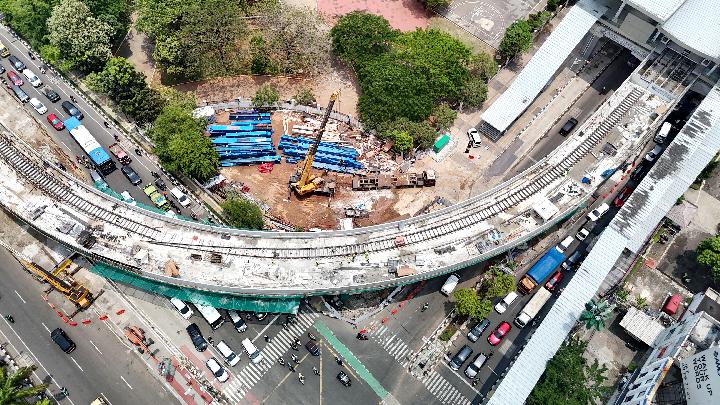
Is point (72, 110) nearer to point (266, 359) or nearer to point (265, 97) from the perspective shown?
point (265, 97)

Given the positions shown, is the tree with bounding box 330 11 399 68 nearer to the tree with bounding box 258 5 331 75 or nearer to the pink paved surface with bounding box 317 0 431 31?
the tree with bounding box 258 5 331 75

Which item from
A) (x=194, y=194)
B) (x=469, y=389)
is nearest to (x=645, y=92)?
(x=469, y=389)

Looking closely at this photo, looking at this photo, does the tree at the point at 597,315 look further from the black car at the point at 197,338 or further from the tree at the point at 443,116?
the black car at the point at 197,338

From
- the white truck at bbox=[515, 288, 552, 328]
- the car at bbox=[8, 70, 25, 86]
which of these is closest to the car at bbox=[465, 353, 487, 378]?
the white truck at bbox=[515, 288, 552, 328]

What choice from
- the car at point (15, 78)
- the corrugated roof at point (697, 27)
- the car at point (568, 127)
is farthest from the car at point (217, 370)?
the corrugated roof at point (697, 27)

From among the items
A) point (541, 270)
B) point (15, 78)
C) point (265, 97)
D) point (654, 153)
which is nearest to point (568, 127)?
point (654, 153)

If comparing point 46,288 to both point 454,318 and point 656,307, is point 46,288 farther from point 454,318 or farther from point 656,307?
point 656,307
